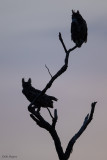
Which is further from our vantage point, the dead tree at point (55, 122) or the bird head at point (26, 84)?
the bird head at point (26, 84)

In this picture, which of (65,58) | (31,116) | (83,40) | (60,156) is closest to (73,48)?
(65,58)

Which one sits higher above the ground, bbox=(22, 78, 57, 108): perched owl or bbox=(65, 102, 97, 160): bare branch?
bbox=(22, 78, 57, 108): perched owl

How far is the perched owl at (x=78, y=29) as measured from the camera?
1196 cm

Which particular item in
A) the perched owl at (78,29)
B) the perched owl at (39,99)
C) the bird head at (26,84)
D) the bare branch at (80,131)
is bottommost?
the bare branch at (80,131)

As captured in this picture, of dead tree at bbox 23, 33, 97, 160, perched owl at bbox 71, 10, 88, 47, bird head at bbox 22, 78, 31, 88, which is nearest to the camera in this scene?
dead tree at bbox 23, 33, 97, 160

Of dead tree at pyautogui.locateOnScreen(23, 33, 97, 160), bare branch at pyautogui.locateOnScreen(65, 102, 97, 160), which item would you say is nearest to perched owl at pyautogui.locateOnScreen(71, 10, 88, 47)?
dead tree at pyautogui.locateOnScreen(23, 33, 97, 160)

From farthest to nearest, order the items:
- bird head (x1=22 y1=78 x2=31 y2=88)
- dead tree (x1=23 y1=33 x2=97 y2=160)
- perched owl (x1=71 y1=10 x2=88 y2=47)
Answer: perched owl (x1=71 y1=10 x2=88 y2=47) < bird head (x1=22 y1=78 x2=31 y2=88) < dead tree (x1=23 y1=33 x2=97 y2=160)

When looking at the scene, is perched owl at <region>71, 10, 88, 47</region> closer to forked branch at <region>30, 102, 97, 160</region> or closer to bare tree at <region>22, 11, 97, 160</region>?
bare tree at <region>22, 11, 97, 160</region>

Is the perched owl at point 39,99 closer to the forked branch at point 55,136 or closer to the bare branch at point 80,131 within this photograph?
the forked branch at point 55,136

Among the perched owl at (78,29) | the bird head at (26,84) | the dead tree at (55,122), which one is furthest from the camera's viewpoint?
the perched owl at (78,29)

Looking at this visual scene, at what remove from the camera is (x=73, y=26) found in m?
12.1

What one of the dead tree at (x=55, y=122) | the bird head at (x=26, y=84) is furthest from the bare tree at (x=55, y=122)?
the bird head at (x=26, y=84)

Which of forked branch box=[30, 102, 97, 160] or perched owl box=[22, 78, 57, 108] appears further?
perched owl box=[22, 78, 57, 108]

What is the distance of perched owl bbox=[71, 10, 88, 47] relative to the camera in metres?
12.0
